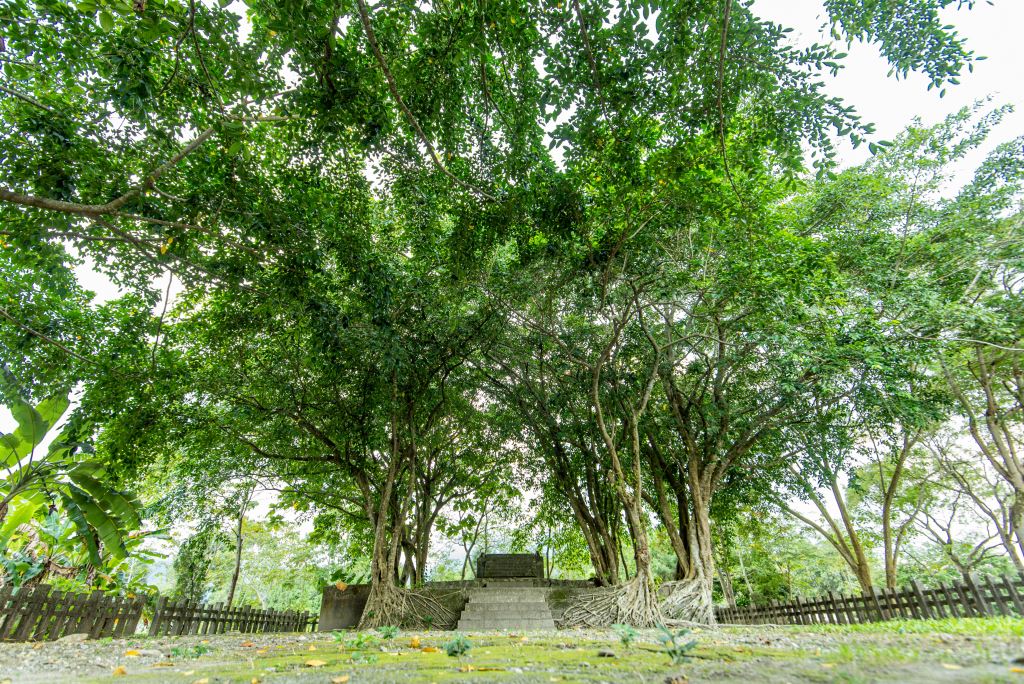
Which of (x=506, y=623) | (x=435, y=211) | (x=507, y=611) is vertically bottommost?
(x=506, y=623)

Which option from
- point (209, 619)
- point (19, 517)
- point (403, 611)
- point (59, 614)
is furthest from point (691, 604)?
point (19, 517)

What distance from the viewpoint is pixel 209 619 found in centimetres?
1043

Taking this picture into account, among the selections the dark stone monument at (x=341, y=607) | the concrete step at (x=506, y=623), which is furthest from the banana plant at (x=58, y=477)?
the concrete step at (x=506, y=623)

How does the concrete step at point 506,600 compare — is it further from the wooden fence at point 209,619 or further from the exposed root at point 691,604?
the wooden fence at point 209,619

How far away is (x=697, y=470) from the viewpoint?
1031 centimetres

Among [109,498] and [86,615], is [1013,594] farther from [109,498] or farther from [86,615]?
[86,615]

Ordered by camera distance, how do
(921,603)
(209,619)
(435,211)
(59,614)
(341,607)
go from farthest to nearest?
(341,607) < (209,619) < (921,603) < (59,614) < (435,211)

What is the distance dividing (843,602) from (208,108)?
1523 cm

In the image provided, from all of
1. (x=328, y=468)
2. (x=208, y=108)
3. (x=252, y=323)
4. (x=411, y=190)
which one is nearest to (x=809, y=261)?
(x=411, y=190)

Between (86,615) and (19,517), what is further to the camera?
(19,517)

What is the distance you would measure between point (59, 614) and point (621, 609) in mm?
8599

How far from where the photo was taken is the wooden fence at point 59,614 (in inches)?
248

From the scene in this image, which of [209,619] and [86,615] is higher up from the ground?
[86,615]

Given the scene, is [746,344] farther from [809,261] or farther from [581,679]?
[581,679]
